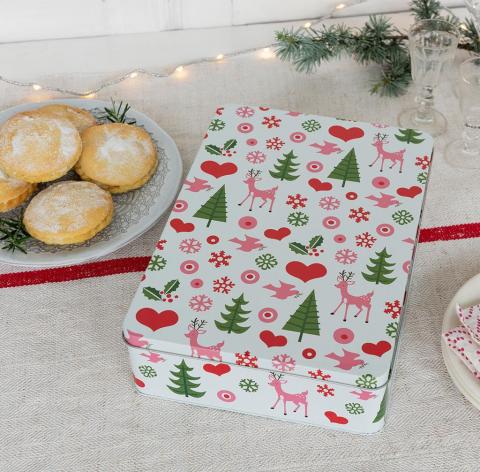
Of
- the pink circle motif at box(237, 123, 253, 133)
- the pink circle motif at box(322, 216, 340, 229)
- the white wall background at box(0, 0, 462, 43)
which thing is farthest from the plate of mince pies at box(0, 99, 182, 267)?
the white wall background at box(0, 0, 462, 43)

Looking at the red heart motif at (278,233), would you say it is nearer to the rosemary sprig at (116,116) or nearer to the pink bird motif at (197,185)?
the pink bird motif at (197,185)

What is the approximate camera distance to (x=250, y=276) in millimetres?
732

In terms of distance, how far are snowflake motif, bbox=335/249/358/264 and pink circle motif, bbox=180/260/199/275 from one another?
14 centimetres

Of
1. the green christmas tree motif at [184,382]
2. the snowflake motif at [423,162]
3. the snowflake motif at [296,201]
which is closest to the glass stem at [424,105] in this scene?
the snowflake motif at [423,162]

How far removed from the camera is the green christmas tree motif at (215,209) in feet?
2.56

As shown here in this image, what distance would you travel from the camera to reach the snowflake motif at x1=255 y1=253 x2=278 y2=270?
29.1 inches

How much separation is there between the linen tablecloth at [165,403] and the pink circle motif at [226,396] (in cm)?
2

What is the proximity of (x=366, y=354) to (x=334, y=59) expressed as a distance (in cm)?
62

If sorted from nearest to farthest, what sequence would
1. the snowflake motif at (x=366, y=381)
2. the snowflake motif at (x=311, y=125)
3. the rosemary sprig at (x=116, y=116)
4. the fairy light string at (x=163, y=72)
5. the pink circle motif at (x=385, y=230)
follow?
the snowflake motif at (x=366, y=381), the pink circle motif at (x=385, y=230), the snowflake motif at (x=311, y=125), the rosemary sprig at (x=116, y=116), the fairy light string at (x=163, y=72)

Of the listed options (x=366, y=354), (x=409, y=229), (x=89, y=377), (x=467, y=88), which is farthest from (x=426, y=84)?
(x=89, y=377)

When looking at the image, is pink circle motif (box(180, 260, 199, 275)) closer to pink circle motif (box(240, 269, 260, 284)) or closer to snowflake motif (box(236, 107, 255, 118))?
pink circle motif (box(240, 269, 260, 284))

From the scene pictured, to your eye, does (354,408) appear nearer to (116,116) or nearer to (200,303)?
(200,303)

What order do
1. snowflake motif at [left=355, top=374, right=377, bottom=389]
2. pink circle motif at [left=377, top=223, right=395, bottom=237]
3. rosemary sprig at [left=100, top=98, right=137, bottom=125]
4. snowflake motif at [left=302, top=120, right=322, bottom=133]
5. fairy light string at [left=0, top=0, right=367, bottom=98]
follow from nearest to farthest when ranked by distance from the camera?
snowflake motif at [left=355, top=374, right=377, bottom=389] → pink circle motif at [left=377, top=223, right=395, bottom=237] → snowflake motif at [left=302, top=120, right=322, bottom=133] → rosemary sprig at [left=100, top=98, right=137, bottom=125] → fairy light string at [left=0, top=0, right=367, bottom=98]

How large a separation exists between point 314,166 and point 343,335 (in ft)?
0.73
